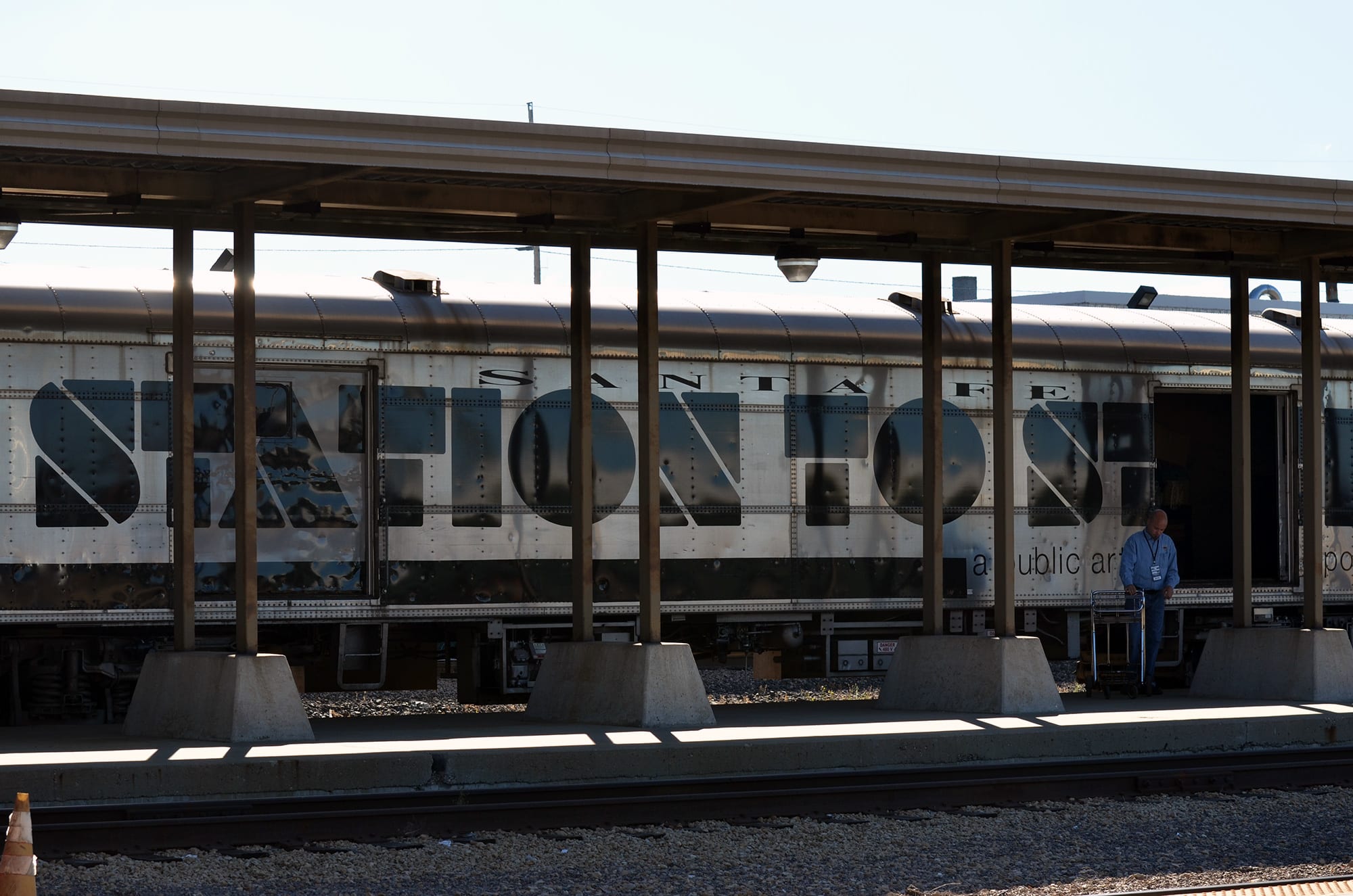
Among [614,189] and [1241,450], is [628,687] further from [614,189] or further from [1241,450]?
[1241,450]

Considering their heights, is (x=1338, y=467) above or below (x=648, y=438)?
below

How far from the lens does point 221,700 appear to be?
10.8 meters

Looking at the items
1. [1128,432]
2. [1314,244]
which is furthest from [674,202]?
[1128,432]

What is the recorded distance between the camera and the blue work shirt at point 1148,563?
47.0ft

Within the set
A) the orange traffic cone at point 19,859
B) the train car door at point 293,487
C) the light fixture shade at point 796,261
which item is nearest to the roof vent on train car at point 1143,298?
the light fixture shade at point 796,261

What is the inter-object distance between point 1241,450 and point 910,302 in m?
3.17

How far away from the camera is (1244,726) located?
12008mm

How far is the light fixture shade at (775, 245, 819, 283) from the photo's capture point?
41.5 feet

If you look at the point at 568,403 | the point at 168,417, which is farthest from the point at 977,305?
the point at 168,417

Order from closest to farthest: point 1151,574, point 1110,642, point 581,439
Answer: point 581,439 → point 1151,574 → point 1110,642

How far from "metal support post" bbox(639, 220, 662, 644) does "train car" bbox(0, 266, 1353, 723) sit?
1764mm

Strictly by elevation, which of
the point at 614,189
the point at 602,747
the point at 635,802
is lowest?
the point at 635,802

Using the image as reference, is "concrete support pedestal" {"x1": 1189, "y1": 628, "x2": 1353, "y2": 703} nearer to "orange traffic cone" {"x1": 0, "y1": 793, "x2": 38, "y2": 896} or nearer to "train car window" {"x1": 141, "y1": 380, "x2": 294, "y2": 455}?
"train car window" {"x1": 141, "y1": 380, "x2": 294, "y2": 455}

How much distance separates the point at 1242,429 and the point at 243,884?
29.1ft
